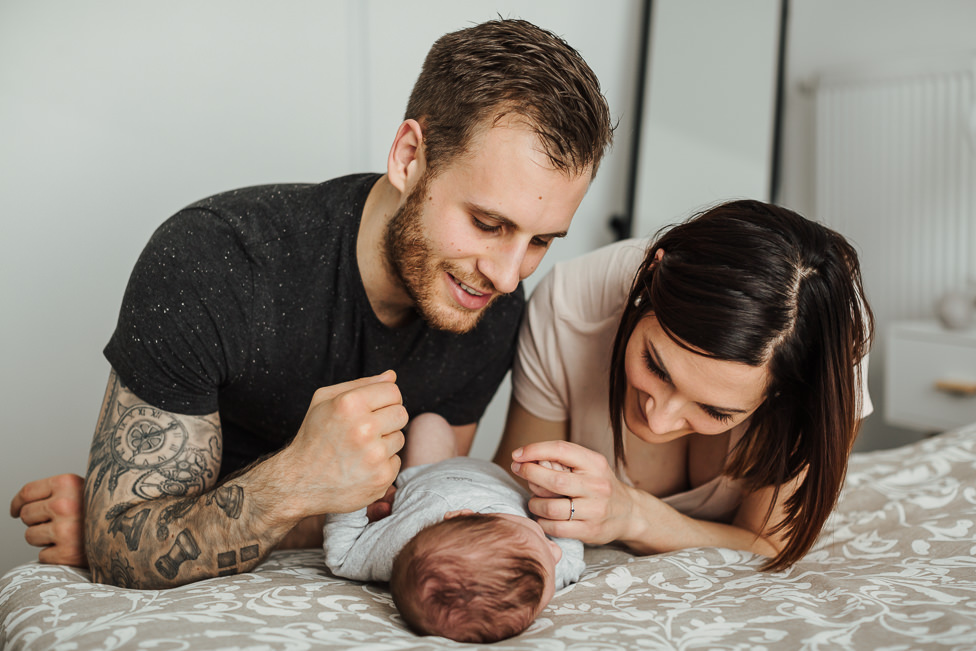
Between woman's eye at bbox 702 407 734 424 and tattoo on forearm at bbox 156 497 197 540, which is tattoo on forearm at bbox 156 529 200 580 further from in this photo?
woman's eye at bbox 702 407 734 424

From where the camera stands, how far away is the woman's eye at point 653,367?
126cm

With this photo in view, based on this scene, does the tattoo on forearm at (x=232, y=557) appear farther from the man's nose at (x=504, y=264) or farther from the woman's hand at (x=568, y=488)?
the man's nose at (x=504, y=264)

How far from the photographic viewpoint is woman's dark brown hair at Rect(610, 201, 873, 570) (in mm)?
1156

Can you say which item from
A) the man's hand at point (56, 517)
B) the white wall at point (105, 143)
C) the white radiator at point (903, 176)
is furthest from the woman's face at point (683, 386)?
the white radiator at point (903, 176)

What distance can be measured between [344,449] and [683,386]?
1.78 feet

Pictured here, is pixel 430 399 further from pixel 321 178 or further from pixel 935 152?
pixel 935 152

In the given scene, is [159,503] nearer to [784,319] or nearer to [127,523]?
[127,523]

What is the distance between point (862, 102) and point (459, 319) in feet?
8.67

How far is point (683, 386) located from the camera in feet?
3.99

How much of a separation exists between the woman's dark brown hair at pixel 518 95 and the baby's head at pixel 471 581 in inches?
24.4

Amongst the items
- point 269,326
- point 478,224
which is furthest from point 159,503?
point 478,224

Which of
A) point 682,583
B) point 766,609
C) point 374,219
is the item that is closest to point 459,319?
point 374,219

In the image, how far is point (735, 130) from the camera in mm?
3297

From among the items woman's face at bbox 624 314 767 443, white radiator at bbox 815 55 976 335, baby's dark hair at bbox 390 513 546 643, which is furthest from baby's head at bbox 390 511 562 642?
white radiator at bbox 815 55 976 335
